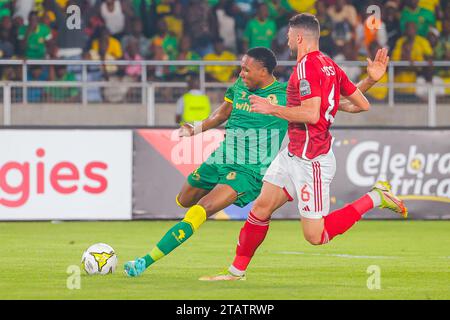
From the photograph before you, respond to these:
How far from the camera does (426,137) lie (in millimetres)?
18516

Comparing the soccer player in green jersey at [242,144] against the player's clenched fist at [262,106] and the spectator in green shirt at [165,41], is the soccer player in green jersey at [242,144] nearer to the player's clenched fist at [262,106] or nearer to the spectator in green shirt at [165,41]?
the player's clenched fist at [262,106]

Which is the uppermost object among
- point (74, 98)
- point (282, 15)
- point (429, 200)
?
point (282, 15)

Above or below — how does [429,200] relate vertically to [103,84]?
below

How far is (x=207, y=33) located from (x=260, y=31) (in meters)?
1.00

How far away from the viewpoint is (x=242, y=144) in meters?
11.6

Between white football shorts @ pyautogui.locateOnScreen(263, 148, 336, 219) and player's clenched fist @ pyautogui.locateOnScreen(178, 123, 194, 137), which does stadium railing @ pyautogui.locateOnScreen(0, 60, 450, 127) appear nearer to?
player's clenched fist @ pyautogui.locateOnScreen(178, 123, 194, 137)

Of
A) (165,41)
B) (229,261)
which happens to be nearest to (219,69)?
(165,41)

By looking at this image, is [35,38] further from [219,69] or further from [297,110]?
[297,110]

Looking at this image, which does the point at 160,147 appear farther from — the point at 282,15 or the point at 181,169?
the point at 282,15

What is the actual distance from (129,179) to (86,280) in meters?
7.66

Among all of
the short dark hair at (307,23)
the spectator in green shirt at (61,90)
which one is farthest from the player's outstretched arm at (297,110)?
the spectator in green shirt at (61,90)

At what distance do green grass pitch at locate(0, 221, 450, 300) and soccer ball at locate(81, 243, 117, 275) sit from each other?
0.13 meters
